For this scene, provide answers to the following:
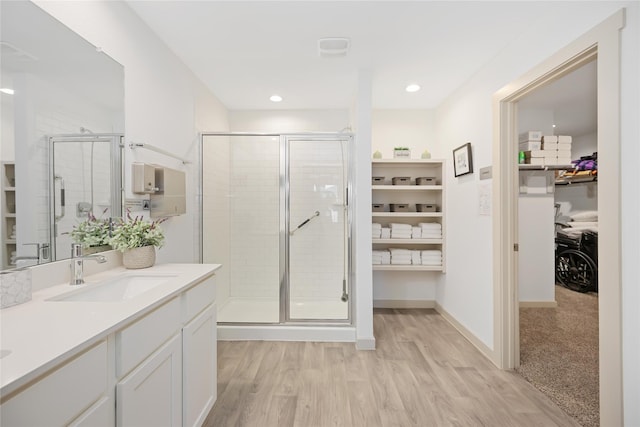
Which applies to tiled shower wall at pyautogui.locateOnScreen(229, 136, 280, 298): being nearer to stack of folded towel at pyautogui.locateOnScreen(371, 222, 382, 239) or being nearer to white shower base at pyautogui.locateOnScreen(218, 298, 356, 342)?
white shower base at pyautogui.locateOnScreen(218, 298, 356, 342)

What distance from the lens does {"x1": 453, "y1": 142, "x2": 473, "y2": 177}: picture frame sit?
9.56ft

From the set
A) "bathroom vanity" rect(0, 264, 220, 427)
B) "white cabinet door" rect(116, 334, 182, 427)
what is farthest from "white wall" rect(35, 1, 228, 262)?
"white cabinet door" rect(116, 334, 182, 427)

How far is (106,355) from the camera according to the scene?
3.20 feet

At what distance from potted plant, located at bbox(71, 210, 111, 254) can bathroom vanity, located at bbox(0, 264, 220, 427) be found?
150 mm

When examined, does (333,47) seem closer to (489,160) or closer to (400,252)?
(489,160)

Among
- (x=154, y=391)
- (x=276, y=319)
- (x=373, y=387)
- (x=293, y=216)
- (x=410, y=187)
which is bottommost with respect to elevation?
(x=373, y=387)

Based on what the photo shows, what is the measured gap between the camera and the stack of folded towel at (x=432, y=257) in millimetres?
3610

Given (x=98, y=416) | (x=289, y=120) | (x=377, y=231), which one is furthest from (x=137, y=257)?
(x=289, y=120)

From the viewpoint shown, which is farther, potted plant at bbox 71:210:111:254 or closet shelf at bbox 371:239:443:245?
closet shelf at bbox 371:239:443:245

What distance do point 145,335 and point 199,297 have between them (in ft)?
1.62

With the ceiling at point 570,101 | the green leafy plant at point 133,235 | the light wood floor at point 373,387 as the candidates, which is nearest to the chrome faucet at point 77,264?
the green leafy plant at point 133,235

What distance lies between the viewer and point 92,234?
1676 mm

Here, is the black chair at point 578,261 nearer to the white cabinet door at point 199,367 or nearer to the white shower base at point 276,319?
the white shower base at point 276,319

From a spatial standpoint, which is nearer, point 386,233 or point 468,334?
point 468,334
